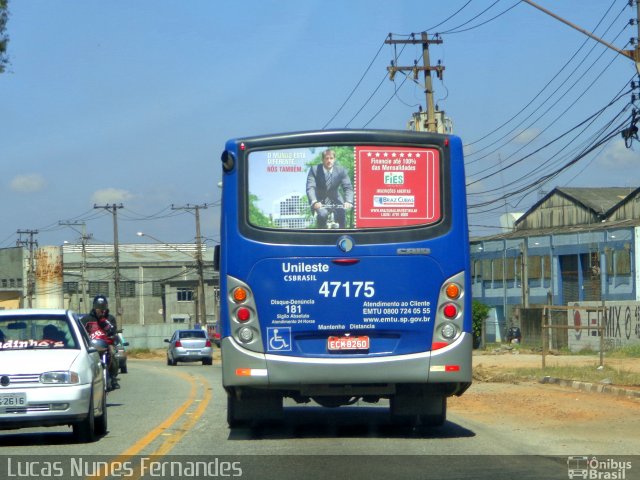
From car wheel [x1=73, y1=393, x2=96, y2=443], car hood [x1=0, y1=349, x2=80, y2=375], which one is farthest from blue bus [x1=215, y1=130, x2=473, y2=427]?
car hood [x1=0, y1=349, x2=80, y2=375]

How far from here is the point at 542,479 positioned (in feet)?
30.3

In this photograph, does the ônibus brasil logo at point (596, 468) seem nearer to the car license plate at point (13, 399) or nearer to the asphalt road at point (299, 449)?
the asphalt road at point (299, 449)

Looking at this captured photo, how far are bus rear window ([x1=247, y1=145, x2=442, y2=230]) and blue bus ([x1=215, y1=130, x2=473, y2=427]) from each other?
0.4 inches

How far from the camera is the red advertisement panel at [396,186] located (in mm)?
12062

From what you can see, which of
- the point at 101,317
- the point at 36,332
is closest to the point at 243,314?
the point at 36,332

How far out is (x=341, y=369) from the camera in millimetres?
11828

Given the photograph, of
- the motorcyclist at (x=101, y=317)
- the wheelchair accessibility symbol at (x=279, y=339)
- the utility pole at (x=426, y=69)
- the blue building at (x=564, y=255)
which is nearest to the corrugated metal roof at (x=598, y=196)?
the blue building at (x=564, y=255)

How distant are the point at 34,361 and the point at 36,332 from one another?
2.80 ft

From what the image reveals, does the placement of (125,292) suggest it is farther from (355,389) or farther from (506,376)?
(355,389)

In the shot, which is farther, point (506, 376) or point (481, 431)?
point (506, 376)

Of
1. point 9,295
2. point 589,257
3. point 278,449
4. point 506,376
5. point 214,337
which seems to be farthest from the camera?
point 9,295

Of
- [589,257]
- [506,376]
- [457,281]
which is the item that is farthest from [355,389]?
[589,257]

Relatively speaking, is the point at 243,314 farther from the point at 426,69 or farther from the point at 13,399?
the point at 426,69

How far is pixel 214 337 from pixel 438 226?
62.5m
